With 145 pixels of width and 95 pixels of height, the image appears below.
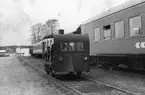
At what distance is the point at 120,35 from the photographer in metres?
12.0

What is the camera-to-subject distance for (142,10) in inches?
401

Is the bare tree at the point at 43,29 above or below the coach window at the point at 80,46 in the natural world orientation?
above

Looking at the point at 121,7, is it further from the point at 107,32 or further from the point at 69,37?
the point at 69,37

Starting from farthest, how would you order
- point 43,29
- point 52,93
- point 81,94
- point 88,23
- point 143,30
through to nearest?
point 43,29 < point 88,23 < point 143,30 < point 52,93 < point 81,94

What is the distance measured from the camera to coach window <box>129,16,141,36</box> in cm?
1048

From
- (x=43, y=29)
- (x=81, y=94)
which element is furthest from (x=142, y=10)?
(x=43, y=29)

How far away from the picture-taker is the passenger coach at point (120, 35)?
1047cm

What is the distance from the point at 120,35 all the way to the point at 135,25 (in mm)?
1395

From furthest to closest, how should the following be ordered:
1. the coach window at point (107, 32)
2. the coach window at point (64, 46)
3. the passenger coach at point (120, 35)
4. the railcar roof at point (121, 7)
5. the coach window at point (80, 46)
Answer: the coach window at point (107, 32) → the coach window at point (80, 46) → the coach window at point (64, 46) → the railcar roof at point (121, 7) → the passenger coach at point (120, 35)

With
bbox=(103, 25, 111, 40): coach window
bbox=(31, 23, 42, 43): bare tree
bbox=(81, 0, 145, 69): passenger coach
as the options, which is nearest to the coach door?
bbox=(81, 0, 145, 69): passenger coach

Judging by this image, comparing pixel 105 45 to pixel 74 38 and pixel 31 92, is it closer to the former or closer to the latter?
pixel 74 38

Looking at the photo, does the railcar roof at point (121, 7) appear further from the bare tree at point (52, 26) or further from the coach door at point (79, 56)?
the bare tree at point (52, 26)

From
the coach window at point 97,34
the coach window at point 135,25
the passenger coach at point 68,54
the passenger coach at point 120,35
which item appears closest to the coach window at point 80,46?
the passenger coach at point 68,54

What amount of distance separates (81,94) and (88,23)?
922 cm
